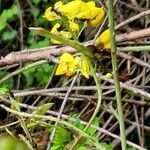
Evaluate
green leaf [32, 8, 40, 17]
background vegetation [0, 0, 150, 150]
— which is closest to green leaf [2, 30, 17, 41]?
background vegetation [0, 0, 150, 150]

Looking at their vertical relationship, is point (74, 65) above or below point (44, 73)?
above

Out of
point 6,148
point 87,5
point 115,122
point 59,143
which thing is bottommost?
point 115,122

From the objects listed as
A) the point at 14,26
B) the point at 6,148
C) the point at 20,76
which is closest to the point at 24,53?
the point at 6,148

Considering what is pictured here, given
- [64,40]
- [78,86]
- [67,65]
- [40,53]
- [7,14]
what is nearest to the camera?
[64,40]

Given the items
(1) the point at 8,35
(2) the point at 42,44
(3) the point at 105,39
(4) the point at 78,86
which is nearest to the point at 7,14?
(1) the point at 8,35

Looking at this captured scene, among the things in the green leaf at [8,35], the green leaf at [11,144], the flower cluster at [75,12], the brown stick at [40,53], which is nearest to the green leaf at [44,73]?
the green leaf at [8,35]

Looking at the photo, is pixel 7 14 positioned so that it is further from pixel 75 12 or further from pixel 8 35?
pixel 75 12

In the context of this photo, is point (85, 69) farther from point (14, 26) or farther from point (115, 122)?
point (14, 26)
